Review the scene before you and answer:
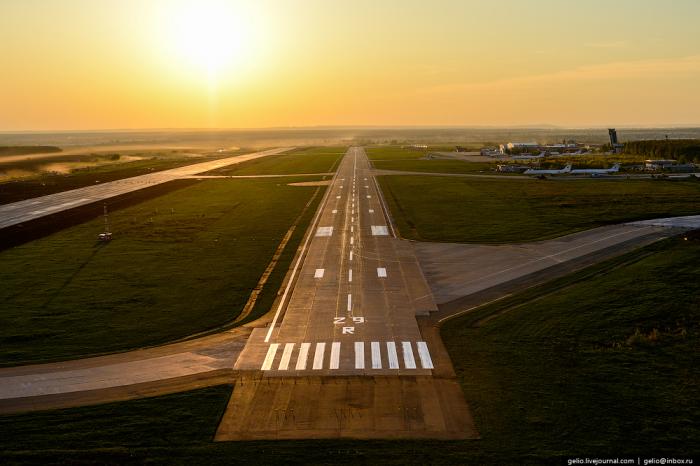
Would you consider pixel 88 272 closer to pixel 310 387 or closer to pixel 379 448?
pixel 310 387

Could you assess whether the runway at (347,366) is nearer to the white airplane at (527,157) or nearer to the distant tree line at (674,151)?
the white airplane at (527,157)

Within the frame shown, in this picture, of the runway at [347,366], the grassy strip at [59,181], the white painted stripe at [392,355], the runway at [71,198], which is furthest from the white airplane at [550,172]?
the white painted stripe at [392,355]

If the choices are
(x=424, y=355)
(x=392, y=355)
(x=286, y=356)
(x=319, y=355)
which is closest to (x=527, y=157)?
(x=424, y=355)

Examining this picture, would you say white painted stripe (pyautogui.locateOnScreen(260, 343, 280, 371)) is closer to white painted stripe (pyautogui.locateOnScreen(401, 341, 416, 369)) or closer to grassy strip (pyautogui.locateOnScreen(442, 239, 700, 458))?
white painted stripe (pyautogui.locateOnScreen(401, 341, 416, 369))

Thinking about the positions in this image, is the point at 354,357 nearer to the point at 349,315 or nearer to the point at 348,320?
the point at 348,320

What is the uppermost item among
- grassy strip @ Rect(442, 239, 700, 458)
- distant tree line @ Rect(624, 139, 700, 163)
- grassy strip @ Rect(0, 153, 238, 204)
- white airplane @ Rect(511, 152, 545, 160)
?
distant tree line @ Rect(624, 139, 700, 163)

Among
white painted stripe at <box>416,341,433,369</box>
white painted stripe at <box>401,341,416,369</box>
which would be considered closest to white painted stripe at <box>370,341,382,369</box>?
white painted stripe at <box>401,341,416,369</box>
